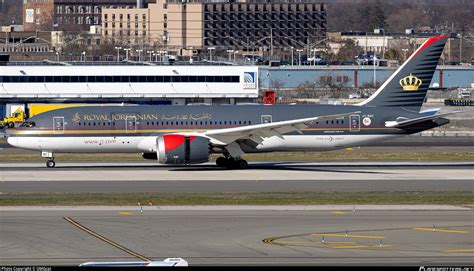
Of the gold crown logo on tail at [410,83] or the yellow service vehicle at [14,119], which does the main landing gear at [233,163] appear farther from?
Result: the yellow service vehicle at [14,119]

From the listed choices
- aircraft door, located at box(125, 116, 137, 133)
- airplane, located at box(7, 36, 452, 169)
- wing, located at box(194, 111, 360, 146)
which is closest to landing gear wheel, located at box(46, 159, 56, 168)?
airplane, located at box(7, 36, 452, 169)

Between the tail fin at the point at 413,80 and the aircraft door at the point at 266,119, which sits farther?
the tail fin at the point at 413,80

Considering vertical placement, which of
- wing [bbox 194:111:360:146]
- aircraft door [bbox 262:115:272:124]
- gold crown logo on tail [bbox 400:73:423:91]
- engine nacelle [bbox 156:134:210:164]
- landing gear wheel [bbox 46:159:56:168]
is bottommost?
landing gear wheel [bbox 46:159:56:168]

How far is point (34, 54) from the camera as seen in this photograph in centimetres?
15612

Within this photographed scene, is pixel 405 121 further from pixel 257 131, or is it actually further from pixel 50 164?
pixel 50 164

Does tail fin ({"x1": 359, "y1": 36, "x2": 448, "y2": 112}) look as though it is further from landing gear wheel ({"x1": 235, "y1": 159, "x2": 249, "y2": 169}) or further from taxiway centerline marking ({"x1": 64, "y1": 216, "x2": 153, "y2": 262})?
taxiway centerline marking ({"x1": 64, "y1": 216, "x2": 153, "y2": 262})

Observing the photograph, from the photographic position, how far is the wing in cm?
5266

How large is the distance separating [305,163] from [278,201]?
1844 cm

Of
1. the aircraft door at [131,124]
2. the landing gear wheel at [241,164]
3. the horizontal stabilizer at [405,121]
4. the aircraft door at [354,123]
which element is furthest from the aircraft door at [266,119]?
the aircraft door at [131,124]

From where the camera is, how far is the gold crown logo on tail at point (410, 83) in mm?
57031

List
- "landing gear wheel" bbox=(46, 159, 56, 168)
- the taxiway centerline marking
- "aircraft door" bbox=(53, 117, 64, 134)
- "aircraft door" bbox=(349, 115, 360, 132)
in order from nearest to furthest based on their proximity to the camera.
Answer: the taxiway centerline marking < "aircraft door" bbox=(53, 117, 64, 134) < "landing gear wheel" bbox=(46, 159, 56, 168) < "aircraft door" bbox=(349, 115, 360, 132)

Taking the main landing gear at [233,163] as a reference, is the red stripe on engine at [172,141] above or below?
above

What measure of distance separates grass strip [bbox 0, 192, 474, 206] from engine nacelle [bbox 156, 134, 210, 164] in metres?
9.09

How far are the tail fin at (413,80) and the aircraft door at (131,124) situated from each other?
45.4ft
